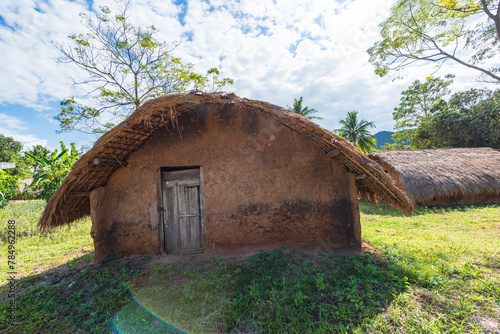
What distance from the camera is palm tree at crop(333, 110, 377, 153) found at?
2150 centimetres

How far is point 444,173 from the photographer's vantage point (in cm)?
1020

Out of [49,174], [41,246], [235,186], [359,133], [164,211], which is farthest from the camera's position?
[359,133]

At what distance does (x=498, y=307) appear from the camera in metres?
2.58

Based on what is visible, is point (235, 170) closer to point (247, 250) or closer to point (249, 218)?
point (249, 218)

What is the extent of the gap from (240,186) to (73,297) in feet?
10.4

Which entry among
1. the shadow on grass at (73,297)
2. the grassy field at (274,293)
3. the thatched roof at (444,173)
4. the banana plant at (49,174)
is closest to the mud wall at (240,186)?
the grassy field at (274,293)

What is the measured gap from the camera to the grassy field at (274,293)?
249cm

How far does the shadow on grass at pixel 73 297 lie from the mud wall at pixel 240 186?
2.16 ft

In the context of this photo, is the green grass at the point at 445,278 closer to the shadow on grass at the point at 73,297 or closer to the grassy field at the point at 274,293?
the grassy field at the point at 274,293


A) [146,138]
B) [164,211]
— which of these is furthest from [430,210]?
[146,138]

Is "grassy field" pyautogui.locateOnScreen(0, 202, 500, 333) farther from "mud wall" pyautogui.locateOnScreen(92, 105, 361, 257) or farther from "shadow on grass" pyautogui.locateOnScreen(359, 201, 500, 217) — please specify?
"shadow on grass" pyautogui.locateOnScreen(359, 201, 500, 217)

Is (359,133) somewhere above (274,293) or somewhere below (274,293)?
above

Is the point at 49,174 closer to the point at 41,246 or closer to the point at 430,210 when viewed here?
the point at 41,246

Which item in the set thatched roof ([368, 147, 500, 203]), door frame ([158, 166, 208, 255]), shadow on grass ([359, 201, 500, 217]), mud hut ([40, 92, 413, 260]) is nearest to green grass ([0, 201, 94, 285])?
mud hut ([40, 92, 413, 260])
